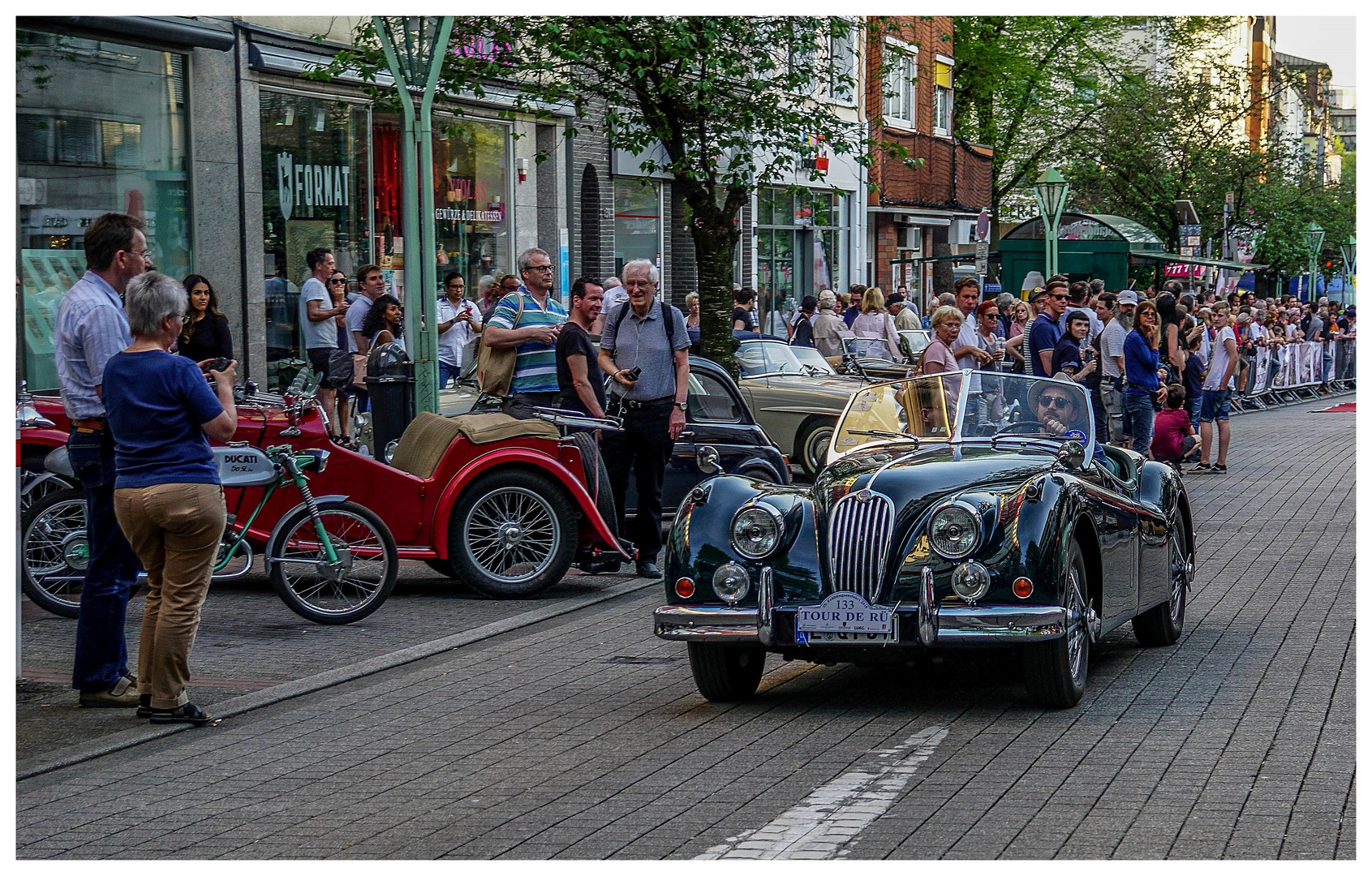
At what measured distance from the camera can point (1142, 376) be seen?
54.5ft

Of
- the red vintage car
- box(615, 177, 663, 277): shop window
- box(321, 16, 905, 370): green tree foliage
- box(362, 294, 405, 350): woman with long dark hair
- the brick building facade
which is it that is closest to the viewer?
the red vintage car

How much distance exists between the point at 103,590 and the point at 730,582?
259 centimetres

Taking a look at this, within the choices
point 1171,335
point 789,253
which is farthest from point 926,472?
point 789,253

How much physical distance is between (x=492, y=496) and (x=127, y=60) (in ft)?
29.9

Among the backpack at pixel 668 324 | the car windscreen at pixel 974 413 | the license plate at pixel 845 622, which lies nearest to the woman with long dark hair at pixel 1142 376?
the backpack at pixel 668 324

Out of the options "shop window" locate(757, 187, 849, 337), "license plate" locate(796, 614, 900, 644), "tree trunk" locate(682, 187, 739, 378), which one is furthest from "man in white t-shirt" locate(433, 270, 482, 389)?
"shop window" locate(757, 187, 849, 337)

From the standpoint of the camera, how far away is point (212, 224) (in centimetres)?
1834

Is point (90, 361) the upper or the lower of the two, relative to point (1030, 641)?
upper

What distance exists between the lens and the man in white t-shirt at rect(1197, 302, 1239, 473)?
1906 centimetres

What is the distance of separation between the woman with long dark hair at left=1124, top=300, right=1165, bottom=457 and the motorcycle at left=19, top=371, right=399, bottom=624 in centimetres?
917

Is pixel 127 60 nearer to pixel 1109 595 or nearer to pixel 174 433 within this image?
pixel 174 433

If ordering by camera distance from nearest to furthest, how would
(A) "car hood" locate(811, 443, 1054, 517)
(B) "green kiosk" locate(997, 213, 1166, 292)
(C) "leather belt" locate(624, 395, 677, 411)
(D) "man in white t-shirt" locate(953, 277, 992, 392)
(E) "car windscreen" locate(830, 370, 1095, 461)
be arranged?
(A) "car hood" locate(811, 443, 1054, 517), (E) "car windscreen" locate(830, 370, 1095, 461), (C) "leather belt" locate(624, 395, 677, 411), (D) "man in white t-shirt" locate(953, 277, 992, 392), (B) "green kiosk" locate(997, 213, 1166, 292)

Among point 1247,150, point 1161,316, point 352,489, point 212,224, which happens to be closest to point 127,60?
point 212,224

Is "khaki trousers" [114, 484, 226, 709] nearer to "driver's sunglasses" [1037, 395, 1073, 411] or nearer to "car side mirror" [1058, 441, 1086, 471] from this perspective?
"car side mirror" [1058, 441, 1086, 471]
